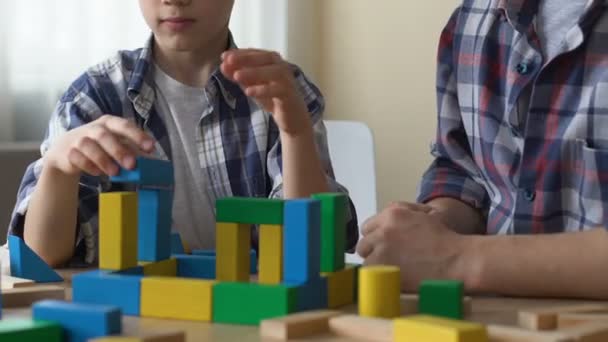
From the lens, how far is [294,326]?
2.14 ft

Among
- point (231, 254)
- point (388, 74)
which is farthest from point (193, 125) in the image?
point (388, 74)

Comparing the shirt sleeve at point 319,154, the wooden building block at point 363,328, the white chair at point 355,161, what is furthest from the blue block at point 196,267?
the white chair at point 355,161

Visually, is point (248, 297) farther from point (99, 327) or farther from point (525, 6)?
point (525, 6)

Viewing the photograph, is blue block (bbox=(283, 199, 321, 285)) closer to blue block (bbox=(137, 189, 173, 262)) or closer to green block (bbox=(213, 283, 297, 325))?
green block (bbox=(213, 283, 297, 325))

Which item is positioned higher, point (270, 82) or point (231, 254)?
point (270, 82)

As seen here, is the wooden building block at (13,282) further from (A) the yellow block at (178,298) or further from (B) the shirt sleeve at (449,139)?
(B) the shirt sleeve at (449,139)

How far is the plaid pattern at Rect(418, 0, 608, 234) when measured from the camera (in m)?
1.05

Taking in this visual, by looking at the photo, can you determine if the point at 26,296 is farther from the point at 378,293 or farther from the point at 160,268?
the point at 378,293

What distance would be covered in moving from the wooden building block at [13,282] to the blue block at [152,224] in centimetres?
11

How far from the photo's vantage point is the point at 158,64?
1354 millimetres

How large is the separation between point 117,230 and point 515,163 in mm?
514

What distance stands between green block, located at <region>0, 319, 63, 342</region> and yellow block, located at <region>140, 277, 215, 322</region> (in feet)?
0.34

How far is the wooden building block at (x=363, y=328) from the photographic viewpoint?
0.64 meters

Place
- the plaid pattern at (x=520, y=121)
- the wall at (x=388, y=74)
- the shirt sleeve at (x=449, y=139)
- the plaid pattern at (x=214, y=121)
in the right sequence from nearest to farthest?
the plaid pattern at (x=520, y=121)
the shirt sleeve at (x=449, y=139)
the plaid pattern at (x=214, y=121)
the wall at (x=388, y=74)
